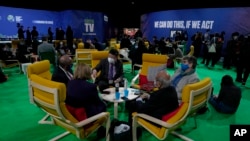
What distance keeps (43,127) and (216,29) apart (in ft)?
37.4

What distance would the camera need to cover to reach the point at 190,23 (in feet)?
45.7

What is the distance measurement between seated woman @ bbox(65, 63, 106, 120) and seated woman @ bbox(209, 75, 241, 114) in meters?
2.63

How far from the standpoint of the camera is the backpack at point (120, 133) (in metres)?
2.94

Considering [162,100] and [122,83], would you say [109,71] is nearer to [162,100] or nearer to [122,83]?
[122,83]

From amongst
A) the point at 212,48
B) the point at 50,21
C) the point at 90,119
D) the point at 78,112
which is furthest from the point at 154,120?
the point at 50,21

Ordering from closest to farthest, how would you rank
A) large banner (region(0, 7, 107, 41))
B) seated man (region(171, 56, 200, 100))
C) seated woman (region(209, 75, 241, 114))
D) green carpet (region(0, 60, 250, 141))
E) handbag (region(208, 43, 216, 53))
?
green carpet (region(0, 60, 250, 141)), seated man (region(171, 56, 200, 100)), seated woman (region(209, 75, 241, 114)), handbag (region(208, 43, 216, 53)), large banner (region(0, 7, 107, 41))

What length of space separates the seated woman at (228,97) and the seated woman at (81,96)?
2.63 meters

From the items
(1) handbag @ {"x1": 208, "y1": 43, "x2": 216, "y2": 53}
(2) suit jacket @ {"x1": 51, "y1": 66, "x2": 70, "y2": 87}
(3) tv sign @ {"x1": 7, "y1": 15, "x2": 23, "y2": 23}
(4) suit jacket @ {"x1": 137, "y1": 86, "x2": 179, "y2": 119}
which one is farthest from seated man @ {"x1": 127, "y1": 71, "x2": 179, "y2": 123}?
(3) tv sign @ {"x1": 7, "y1": 15, "x2": 23, "y2": 23}

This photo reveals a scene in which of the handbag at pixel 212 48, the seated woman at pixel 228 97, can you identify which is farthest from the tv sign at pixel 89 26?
the seated woman at pixel 228 97

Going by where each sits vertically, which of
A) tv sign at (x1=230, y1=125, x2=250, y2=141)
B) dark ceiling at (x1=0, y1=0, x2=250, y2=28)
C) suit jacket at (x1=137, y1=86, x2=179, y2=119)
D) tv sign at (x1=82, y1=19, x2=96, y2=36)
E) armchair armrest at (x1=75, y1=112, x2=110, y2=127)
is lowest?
tv sign at (x1=230, y1=125, x2=250, y2=141)

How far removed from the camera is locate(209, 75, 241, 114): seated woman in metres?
4.29

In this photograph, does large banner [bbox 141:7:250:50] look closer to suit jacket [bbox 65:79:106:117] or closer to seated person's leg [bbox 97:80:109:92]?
seated person's leg [bbox 97:80:109:92]

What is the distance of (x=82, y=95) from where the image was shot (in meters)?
2.85

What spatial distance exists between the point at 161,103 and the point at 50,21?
1475 centimetres
